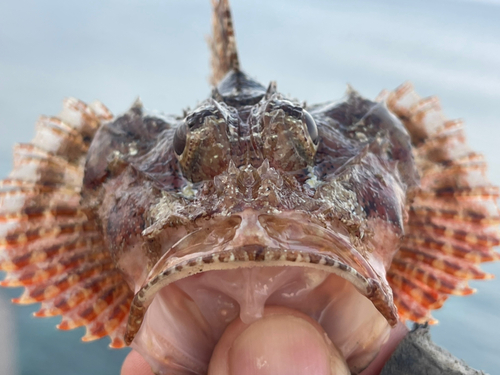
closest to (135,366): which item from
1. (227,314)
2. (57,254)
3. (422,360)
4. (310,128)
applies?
(57,254)

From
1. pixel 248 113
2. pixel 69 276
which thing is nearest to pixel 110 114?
pixel 69 276

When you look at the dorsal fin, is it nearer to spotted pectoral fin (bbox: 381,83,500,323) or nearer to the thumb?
spotted pectoral fin (bbox: 381,83,500,323)

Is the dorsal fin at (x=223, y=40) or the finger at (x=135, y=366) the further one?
the dorsal fin at (x=223, y=40)

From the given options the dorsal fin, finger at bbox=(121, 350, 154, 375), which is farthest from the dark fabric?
the dorsal fin

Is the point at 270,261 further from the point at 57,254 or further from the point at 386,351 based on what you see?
the point at 57,254

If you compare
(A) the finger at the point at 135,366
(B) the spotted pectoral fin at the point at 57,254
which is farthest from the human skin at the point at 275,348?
(B) the spotted pectoral fin at the point at 57,254

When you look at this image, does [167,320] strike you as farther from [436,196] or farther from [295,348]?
[436,196]

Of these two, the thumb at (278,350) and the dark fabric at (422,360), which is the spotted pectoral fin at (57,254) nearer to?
the thumb at (278,350)
